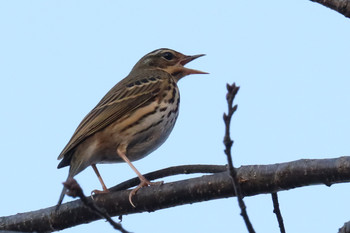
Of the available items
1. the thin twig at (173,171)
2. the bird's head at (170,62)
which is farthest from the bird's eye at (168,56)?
the thin twig at (173,171)

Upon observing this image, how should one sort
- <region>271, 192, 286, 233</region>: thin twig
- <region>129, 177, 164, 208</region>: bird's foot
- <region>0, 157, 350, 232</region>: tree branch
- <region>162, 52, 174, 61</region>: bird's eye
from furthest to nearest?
1. <region>162, 52, 174, 61</region>: bird's eye
2. <region>129, 177, 164, 208</region>: bird's foot
3. <region>0, 157, 350, 232</region>: tree branch
4. <region>271, 192, 286, 233</region>: thin twig

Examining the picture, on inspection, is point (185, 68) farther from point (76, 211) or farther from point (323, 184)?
point (323, 184)

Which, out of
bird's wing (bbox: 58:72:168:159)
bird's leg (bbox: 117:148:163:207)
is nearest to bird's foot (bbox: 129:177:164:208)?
bird's leg (bbox: 117:148:163:207)

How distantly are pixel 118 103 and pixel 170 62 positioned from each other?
5.98 ft

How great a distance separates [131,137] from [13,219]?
1961mm

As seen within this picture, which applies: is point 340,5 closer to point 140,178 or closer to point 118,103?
point 140,178

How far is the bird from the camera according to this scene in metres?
7.74

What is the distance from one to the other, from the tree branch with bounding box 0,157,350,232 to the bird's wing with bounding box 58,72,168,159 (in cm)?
120

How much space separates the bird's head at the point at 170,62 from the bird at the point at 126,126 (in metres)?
0.65

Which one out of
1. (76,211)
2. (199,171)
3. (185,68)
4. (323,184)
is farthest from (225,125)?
(185,68)

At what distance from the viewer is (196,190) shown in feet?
18.6

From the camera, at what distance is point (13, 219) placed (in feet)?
21.9

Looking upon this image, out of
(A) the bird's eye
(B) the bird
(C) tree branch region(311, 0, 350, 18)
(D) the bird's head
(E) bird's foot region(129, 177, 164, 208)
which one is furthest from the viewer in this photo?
(A) the bird's eye

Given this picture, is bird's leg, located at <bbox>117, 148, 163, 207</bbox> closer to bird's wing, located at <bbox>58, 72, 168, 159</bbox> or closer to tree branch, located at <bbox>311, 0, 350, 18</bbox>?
bird's wing, located at <bbox>58, 72, 168, 159</bbox>
